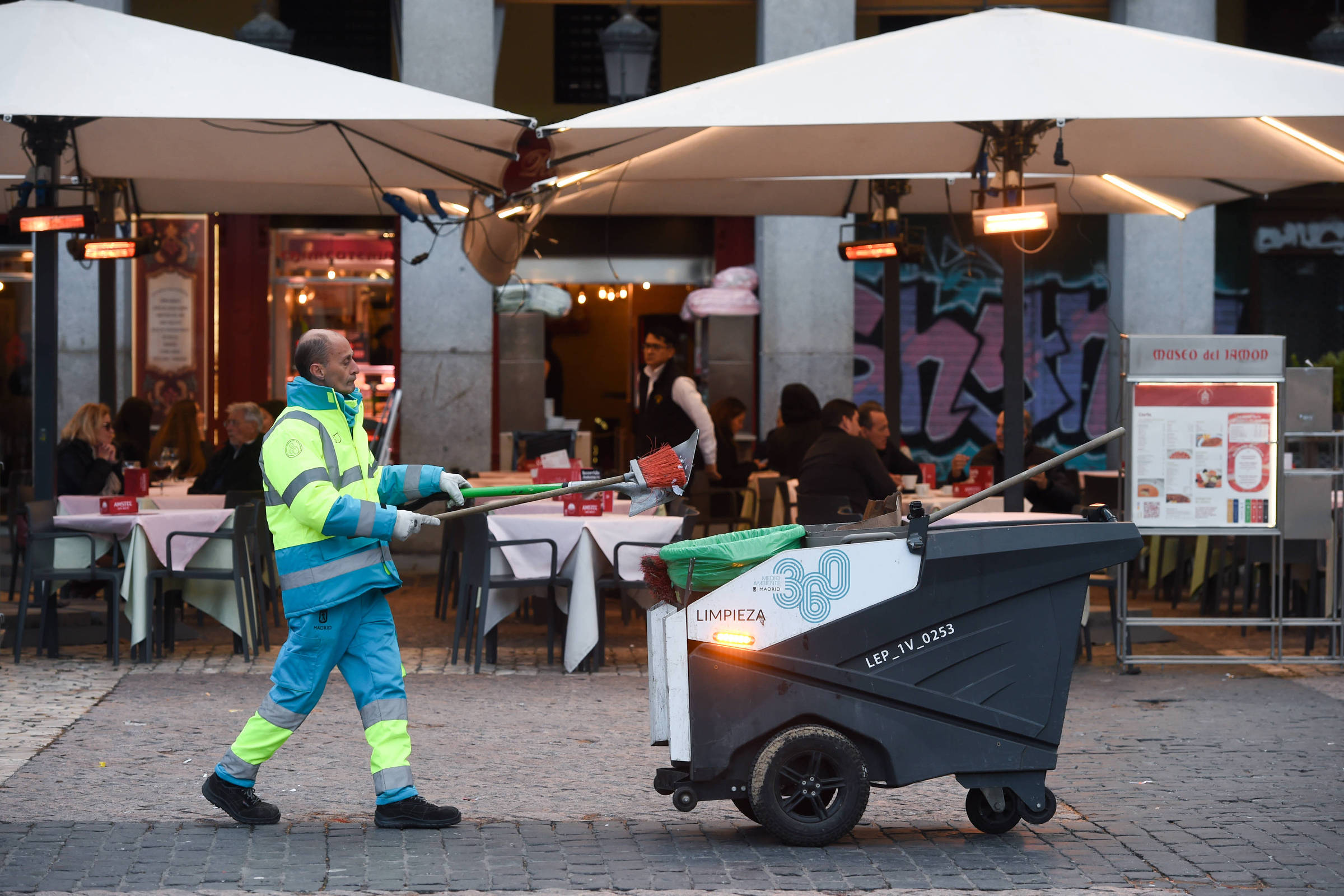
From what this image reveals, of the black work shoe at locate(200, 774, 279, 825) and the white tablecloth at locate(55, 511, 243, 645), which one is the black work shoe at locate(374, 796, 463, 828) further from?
the white tablecloth at locate(55, 511, 243, 645)

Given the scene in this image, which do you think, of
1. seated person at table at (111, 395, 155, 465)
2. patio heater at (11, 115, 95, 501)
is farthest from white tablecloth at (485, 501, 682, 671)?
seated person at table at (111, 395, 155, 465)

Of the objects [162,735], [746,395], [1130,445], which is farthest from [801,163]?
[746,395]

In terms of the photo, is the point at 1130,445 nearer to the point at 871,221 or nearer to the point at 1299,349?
the point at 871,221

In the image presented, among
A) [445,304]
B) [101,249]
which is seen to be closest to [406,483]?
[101,249]

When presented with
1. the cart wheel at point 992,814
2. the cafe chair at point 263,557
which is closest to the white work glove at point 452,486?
the cart wheel at point 992,814

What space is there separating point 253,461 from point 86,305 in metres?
5.16

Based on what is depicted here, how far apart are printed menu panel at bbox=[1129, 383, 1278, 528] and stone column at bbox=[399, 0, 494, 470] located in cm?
737

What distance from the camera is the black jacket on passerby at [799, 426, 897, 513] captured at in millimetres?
9719

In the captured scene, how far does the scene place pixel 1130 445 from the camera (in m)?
8.88

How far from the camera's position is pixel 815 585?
5.24 metres

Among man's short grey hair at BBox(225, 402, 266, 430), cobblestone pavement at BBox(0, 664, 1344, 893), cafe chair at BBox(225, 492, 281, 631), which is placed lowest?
cobblestone pavement at BBox(0, 664, 1344, 893)

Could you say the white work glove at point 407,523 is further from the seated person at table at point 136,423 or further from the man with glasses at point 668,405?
the seated person at table at point 136,423

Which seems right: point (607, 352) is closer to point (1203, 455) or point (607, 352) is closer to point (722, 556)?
point (1203, 455)

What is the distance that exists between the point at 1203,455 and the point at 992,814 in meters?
4.04
